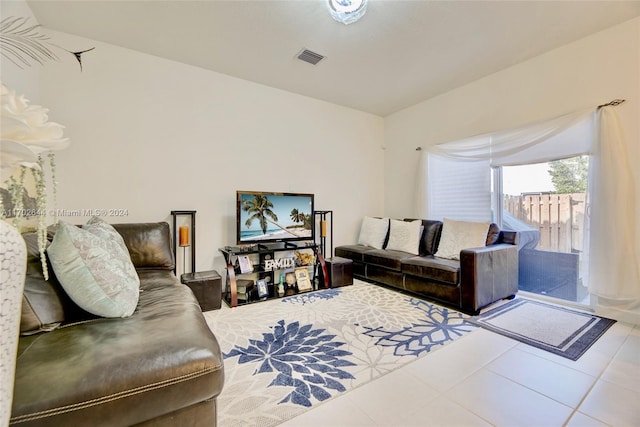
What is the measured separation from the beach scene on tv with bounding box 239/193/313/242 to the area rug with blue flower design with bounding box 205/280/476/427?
2.51 feet

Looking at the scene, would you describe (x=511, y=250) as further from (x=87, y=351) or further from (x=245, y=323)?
(x=87, y=351)

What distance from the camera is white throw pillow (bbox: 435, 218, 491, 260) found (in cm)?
303

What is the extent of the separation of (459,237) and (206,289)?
2.83 metres

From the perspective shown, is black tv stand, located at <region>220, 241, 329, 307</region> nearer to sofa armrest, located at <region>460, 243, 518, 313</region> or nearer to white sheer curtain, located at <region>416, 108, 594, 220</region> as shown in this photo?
sofa armrest, located at <region>460, 243, 518, 313</region>

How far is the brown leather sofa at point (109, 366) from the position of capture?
813 millimetres

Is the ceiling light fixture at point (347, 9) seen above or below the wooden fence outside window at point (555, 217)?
above

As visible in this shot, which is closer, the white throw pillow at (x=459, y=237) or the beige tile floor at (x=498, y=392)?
the beige tile floor at (x=498, y=392)

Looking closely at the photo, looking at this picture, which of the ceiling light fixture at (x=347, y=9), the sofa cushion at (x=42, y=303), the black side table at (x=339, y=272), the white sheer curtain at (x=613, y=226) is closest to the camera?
the sofa cushion at (x=42, y=303)

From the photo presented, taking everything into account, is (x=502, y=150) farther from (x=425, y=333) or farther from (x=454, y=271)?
(x=425, y=333)

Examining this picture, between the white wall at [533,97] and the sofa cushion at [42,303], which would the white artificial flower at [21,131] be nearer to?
the sofa cushion at [42,303]

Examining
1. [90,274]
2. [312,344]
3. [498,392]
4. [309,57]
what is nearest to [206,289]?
[312,344]

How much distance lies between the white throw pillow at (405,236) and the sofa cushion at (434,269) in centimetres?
42

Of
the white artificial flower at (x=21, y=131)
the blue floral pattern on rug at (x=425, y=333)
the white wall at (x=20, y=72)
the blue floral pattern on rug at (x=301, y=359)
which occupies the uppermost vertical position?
the white wall at (x=20, y=72)

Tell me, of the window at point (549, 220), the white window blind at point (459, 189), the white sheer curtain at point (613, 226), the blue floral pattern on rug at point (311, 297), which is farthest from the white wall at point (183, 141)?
the white sheer curtain at point (613, 226)
